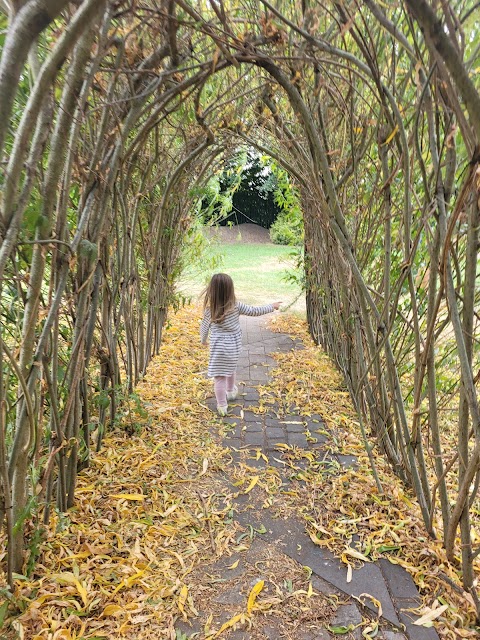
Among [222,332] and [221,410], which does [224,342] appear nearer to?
[222,332]

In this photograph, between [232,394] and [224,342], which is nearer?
[224,342]

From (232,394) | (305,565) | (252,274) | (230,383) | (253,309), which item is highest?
(253,309)

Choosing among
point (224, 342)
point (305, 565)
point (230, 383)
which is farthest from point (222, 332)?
point (305, 565)

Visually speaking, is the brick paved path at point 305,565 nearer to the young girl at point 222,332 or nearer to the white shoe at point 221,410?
the white shoe at point 221,410

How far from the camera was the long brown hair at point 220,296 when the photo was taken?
325 centimetres

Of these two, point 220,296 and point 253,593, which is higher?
point 220,296

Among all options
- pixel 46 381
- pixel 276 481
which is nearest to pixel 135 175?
pixel 46 381

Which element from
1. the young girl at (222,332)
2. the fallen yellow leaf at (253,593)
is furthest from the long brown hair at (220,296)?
the fallen yellow leaf at (253,593)

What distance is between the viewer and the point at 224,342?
130 inches

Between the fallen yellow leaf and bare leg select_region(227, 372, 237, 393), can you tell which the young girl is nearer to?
bare leg select_region(227, 372, 237, 393)

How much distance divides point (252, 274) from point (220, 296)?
23.6 ft

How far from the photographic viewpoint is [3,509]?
148 centimetres

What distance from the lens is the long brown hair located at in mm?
3250

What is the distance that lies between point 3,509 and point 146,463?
41.3 inches
